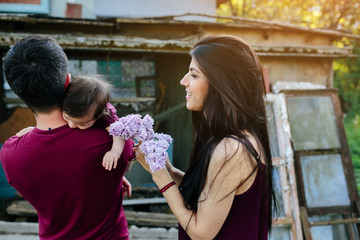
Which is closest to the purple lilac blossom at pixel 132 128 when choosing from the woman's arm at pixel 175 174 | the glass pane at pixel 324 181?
the woman's arm at pixel 175 174

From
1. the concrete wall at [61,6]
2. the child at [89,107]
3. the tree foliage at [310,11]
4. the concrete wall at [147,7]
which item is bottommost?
the child at [89,107]

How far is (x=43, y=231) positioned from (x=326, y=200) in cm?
415

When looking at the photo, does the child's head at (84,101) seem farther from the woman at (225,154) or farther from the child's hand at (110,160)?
the woman at (225,154)

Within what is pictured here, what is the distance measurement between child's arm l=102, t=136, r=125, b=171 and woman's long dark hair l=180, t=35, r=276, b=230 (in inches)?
16.3

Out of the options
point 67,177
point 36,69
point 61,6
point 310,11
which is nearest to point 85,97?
point 36,69

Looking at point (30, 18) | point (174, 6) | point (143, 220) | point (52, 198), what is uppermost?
point (174, 6)

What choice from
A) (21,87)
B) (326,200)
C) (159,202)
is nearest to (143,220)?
(159,202)

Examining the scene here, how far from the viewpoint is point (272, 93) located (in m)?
5.11

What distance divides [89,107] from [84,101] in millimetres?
45

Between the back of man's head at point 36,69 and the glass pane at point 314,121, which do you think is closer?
the back of man's head at point 36,69

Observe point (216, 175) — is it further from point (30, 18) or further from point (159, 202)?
point (30, 18)

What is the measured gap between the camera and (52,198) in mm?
1485

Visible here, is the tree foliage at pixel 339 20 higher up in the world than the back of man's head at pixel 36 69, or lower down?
higher up

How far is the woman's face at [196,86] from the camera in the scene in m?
1.56
